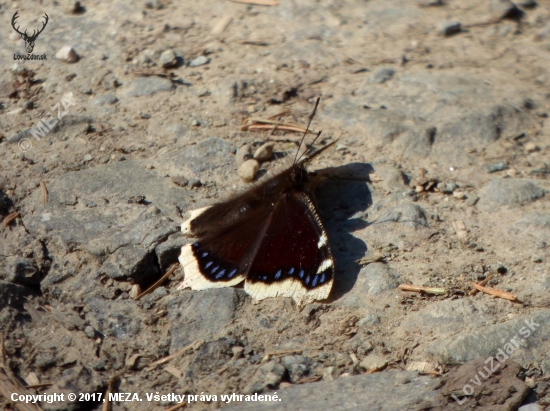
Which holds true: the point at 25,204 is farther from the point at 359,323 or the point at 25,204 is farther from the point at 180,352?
the point at 359,323

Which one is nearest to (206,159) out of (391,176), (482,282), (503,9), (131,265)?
(131,265)

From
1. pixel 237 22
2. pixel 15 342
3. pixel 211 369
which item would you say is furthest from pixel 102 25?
pixel 211 369

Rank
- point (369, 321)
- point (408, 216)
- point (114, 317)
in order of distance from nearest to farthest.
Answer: point (369, 321) → point (114, 317) → point (408, 216)

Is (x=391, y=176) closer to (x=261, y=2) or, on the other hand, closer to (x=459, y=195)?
(x=459, y=195)

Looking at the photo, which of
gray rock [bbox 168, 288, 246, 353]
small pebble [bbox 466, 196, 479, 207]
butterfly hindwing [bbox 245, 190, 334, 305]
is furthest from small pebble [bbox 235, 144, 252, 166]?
small pebble [bbox 466, 196, 479, 207]

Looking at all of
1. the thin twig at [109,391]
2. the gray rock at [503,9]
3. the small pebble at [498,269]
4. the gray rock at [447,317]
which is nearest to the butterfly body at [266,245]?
the gray rock at [447,317]

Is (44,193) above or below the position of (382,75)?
below

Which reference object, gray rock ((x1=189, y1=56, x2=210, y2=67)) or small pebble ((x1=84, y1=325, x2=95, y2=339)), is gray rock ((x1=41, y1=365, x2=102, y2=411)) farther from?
gray rock ((x1=189, y1=56, x2=210, y2=67))
